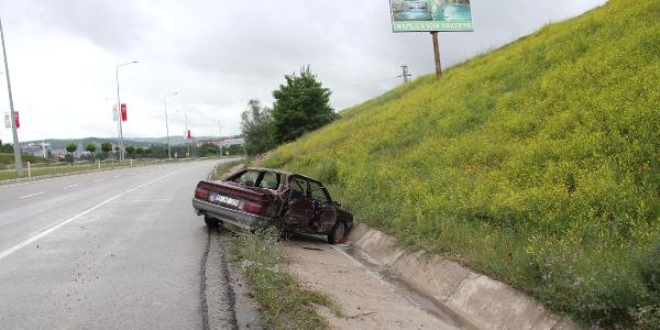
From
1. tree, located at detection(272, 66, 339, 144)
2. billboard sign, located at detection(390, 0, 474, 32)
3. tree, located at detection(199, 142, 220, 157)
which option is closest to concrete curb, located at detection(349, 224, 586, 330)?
billboard sign, located at detection(390, 0, 474, 32)

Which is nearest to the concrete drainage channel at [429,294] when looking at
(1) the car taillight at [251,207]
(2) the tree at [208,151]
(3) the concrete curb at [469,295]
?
(3) the concrete curb at [469,295]

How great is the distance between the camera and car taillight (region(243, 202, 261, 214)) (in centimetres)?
930

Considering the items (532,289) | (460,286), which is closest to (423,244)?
(460,286)

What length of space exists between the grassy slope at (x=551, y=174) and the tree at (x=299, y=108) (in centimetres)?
1863

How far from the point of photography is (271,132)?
38094mm

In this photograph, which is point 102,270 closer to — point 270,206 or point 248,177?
point 270,206

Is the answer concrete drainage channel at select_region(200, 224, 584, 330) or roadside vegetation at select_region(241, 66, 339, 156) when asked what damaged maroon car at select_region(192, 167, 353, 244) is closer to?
concrete drainage channel at select_region(200, 224, 584, 330)

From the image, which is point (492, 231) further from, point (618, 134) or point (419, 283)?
point (618, 134)

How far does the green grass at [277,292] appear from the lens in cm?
507

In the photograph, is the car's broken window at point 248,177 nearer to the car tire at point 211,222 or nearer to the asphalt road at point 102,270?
the car tire at point 211,222

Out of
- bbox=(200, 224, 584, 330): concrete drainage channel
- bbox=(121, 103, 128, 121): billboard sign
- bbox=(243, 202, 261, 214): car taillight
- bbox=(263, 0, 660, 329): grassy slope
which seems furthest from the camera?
bbox=(121, 103, 128, 121): billboard sign

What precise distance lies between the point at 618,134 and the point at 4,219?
12125 millimetres

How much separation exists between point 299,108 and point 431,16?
1427 centimetres

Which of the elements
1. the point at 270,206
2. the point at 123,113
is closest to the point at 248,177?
the point at 270,206
